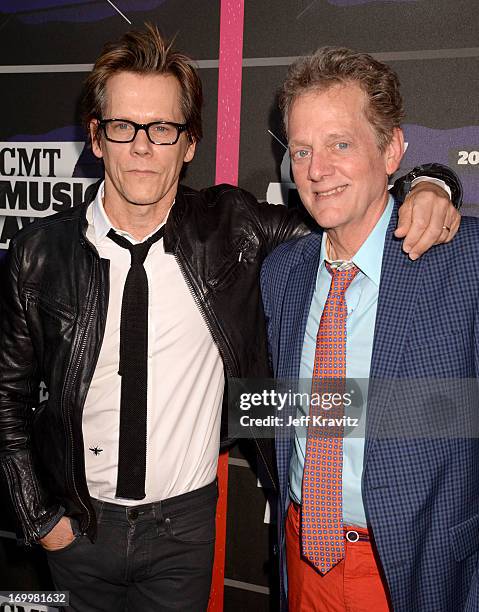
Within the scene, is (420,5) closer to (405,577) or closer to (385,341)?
(385,341)

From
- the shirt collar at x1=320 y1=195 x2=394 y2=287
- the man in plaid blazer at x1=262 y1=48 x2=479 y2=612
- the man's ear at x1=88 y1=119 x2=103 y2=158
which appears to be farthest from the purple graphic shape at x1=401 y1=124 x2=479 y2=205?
the man's ear at x1=88 y1=119 x2=103 y2=158

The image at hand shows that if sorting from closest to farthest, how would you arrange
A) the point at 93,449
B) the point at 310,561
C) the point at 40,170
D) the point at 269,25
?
the point at 310,561 < the point at 93,449 < the point at 269,25 < the point at 40,170

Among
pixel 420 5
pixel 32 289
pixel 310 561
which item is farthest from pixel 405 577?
pixel 420 5

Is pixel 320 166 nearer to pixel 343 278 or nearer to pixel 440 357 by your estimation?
pixel 343 278

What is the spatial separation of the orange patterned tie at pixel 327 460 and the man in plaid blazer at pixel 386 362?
3 centimetres

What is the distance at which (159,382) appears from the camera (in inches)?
81.0

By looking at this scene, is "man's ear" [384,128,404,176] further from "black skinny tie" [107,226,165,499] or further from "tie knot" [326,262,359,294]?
"black skinny tie" [107,226,165,499]

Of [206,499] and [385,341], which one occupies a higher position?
[385,341]

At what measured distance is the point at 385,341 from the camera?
5.34 feet

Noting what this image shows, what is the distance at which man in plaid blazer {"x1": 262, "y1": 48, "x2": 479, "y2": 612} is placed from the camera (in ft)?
5.31

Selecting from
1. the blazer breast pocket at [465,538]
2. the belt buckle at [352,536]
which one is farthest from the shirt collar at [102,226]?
the blazer breast pocket at [465,538]

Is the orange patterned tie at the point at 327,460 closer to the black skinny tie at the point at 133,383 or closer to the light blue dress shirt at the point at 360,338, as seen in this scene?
the light blue dress shirt at the point at 360,338

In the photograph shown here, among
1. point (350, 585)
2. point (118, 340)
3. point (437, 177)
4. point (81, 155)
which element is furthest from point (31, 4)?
point (350, 585)

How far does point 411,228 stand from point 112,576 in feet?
4.84
